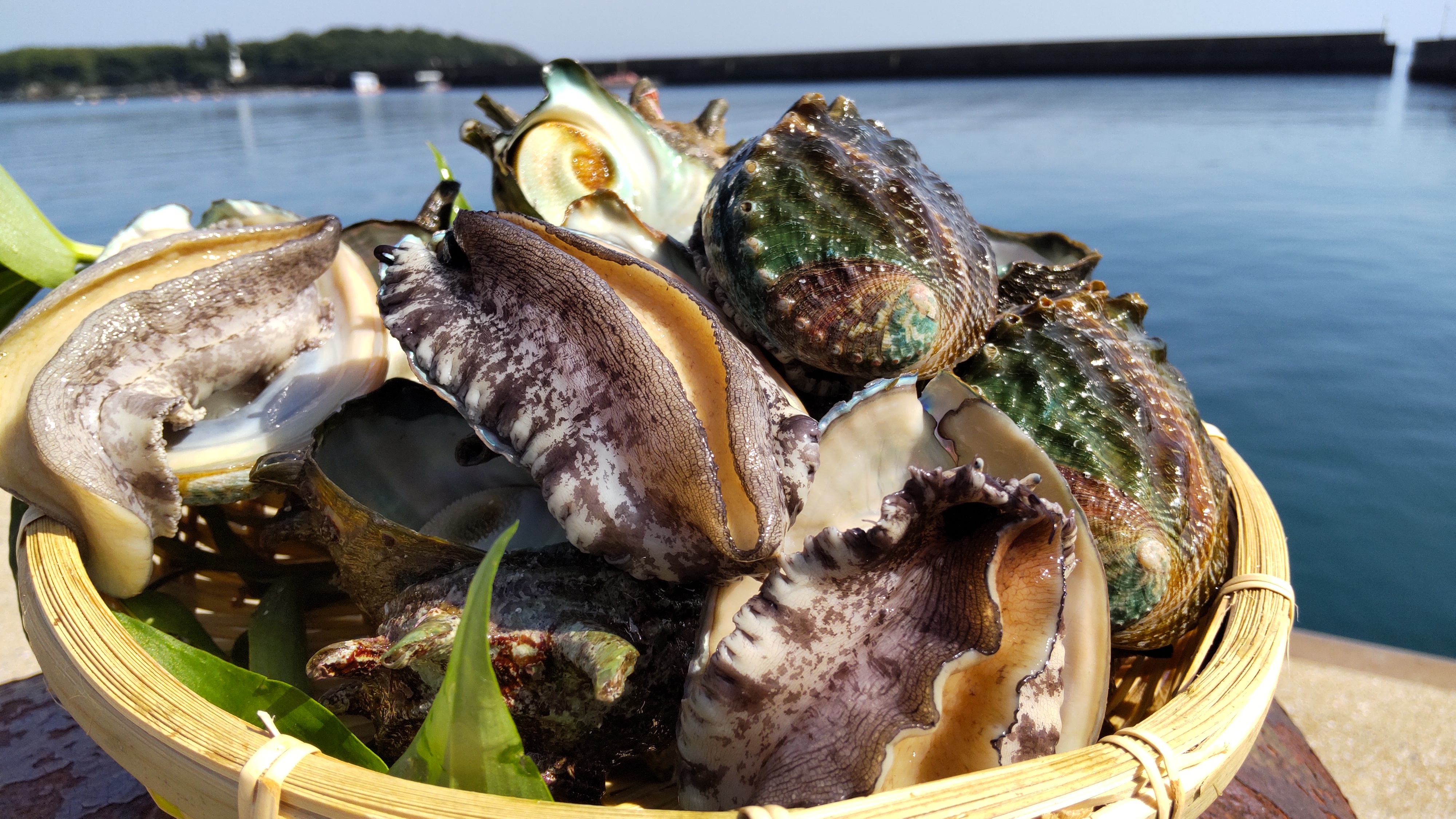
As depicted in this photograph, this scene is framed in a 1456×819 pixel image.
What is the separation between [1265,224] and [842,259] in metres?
3.83

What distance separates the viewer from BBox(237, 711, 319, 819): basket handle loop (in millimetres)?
490

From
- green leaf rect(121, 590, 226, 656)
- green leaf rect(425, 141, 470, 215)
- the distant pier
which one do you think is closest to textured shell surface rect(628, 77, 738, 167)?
green leaf rect(425, 141, 470, 215)

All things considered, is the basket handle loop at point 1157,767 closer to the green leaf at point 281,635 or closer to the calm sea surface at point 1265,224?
the green leaf at point 281,635

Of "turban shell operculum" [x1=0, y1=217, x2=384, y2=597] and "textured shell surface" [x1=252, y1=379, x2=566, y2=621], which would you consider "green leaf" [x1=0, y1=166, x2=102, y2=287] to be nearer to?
"turban shell operculum" [x1=0, y1=217, x2=384, y2=597]

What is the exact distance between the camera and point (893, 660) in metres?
0.56

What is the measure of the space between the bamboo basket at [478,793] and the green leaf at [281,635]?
0.59 ft

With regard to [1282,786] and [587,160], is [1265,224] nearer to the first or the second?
[1282,786]

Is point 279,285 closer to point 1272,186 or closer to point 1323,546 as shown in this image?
point 1323,546

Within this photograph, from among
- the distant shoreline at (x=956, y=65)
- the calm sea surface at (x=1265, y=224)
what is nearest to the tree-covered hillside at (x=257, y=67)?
the distant shoreline at (x=956, y=65)

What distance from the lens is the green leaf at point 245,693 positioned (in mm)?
609

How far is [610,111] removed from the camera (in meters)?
1.22

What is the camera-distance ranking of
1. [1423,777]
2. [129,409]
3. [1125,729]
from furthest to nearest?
[1423,777] → [129,409] → [1125,729]

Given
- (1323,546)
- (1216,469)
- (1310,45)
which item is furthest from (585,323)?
(1310,45)

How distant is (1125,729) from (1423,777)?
1055mm
